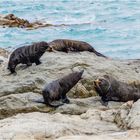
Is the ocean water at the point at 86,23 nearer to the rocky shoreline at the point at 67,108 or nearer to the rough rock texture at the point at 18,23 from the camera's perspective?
the rough rock texture at the point at 18,23

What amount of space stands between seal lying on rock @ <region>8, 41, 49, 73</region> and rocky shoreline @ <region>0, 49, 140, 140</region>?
0.15 meters

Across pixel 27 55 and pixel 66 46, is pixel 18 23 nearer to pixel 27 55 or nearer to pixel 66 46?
pixel 66 46

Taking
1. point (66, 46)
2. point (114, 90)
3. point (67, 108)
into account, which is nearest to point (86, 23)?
point (66, 46)

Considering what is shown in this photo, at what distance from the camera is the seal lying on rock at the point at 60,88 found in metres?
10.2

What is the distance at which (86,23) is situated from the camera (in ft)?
116

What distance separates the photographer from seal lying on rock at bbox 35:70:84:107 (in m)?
10.2

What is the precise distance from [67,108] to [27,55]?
3083mm

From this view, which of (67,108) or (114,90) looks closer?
(67,108)

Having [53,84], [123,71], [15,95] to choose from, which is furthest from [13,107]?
[123,71]

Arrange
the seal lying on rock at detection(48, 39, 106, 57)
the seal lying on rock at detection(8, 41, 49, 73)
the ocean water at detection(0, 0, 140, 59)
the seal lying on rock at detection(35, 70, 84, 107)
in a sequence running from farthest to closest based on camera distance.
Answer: the ocean water at detection(0, 0, 140, 59)
the seal lying on rock at detection(48, 39, 106, 57)
the seal lying on rock at detection(8, 41, 49, 73)
the seal lying on rock at detection(35, 70, 84, 107)

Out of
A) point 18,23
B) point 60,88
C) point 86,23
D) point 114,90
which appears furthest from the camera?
point 86,23

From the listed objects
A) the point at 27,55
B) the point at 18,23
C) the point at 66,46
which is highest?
the point at 27,55

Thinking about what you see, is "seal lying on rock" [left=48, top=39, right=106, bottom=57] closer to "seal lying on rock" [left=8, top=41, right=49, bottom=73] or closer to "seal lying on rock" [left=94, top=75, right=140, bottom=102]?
"seal lying on rock" [left=8, top=41, right=49, bottom=73]

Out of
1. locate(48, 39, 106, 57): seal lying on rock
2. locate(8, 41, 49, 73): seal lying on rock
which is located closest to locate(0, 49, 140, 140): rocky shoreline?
locate(8, 41, 49, 73): seal lying on rock
